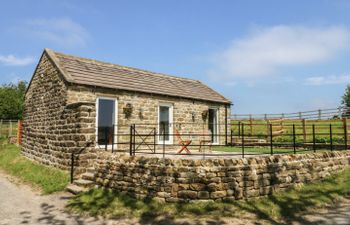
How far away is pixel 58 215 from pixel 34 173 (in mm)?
5242

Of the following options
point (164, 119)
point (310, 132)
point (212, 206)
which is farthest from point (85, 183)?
point (310, 132)

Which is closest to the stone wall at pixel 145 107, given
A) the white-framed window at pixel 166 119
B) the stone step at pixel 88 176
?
the white-framed window at pixel 166 119

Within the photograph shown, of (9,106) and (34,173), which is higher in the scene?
(9,106)

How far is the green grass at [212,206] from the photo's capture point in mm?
6891

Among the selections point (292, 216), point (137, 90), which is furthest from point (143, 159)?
point (137, 90)

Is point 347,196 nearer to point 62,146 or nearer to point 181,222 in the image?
point 181,222

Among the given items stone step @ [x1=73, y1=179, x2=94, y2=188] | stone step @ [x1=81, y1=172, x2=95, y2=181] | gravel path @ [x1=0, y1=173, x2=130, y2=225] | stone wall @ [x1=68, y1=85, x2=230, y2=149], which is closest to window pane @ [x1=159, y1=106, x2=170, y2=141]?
stone wall @ [x1=68, y1=85, x2=230, y2=149]

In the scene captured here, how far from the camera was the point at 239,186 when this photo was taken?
7.54 metres

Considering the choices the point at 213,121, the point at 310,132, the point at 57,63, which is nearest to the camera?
the point at 57,63

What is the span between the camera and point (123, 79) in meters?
14.3

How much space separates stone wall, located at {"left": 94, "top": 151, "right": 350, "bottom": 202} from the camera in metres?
7.32

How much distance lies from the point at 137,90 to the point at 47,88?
4.36 meters

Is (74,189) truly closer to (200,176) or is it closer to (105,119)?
(105,119)

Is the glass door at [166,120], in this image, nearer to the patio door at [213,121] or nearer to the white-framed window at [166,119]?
the white-framed window at [166,119]
